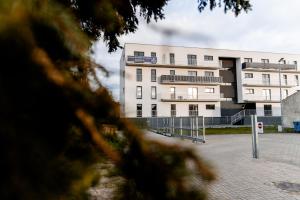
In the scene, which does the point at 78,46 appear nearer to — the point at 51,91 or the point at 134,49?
the point at 51,91

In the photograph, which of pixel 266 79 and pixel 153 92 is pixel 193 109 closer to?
pixel 153 92

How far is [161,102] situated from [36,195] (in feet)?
120

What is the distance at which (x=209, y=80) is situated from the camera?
39.0 metres

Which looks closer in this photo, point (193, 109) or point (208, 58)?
point (193, 109)

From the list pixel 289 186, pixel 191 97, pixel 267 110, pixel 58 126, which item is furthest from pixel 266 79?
pixel 58 126

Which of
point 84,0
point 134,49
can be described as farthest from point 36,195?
point 134,49

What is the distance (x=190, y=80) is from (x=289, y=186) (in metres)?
32.7

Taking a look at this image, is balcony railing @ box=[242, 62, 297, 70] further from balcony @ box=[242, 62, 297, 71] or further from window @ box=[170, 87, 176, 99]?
window @ box=[170, 87, 176, 99]

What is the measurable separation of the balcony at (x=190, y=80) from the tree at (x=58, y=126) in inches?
1431

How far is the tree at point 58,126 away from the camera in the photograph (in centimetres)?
77

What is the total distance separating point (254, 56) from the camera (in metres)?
A: 43.1

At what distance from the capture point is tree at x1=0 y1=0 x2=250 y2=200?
77cm

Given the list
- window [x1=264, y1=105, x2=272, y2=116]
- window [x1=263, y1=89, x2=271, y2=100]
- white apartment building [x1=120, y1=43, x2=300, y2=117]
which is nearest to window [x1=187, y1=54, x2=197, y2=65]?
white apartment building [x1=120, y1=43, x2=300, y2=117]

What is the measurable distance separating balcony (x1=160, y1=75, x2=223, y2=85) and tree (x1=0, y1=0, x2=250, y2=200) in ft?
119
